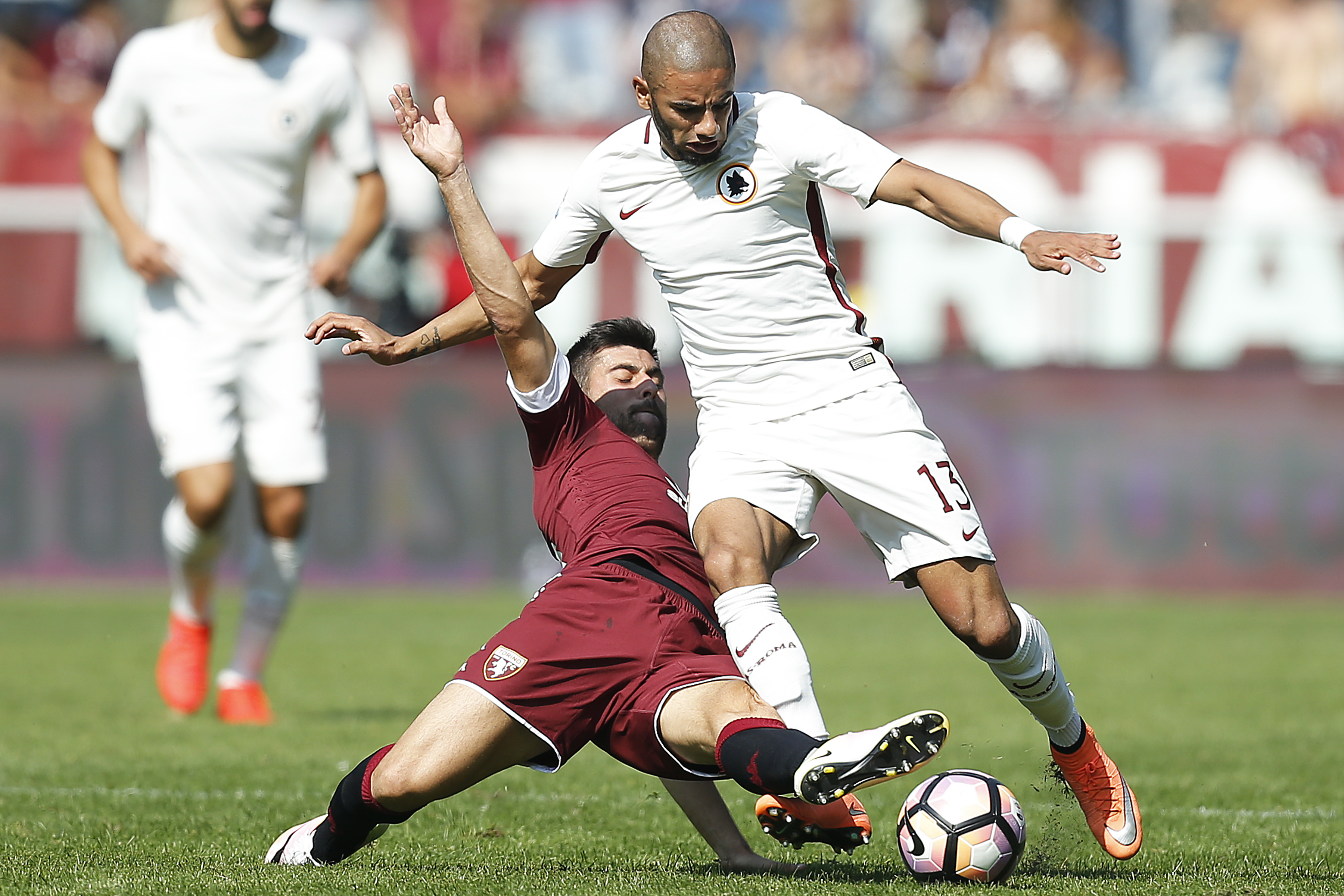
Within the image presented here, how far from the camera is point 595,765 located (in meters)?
7.31

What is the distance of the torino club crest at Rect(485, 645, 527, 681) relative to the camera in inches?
185

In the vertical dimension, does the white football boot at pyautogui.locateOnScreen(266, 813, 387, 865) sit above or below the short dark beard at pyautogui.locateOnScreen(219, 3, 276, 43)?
below

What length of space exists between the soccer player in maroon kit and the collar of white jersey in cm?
66

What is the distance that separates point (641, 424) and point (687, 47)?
1118 millimetres

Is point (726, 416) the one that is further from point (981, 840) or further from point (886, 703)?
point (886, 703)

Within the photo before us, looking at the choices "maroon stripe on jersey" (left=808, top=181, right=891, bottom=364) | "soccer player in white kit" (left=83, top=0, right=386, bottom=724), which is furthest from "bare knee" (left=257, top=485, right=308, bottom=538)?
"maroon stripe on jersey" (left=808, top=181, right=891, bottom=364)

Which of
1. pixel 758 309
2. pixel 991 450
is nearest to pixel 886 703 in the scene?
pixel 758 309

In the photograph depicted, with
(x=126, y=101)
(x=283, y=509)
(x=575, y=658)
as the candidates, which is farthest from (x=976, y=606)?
(x=126, y=101)

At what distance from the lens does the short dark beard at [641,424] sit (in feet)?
17.8

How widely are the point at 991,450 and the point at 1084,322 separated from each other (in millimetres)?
2147

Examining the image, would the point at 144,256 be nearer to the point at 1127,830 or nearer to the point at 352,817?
the point at 352,817

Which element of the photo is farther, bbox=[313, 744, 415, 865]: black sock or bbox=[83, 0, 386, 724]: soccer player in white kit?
bbox=[83, 0, 386, 724]: soccer player in white kit

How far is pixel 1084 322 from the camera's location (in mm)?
15281

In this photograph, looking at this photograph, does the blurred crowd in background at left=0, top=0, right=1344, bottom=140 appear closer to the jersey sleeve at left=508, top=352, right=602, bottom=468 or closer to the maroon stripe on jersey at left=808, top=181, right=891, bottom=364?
the maroon stripe on jersey at left=808, top=181, right=891, bottom=364
